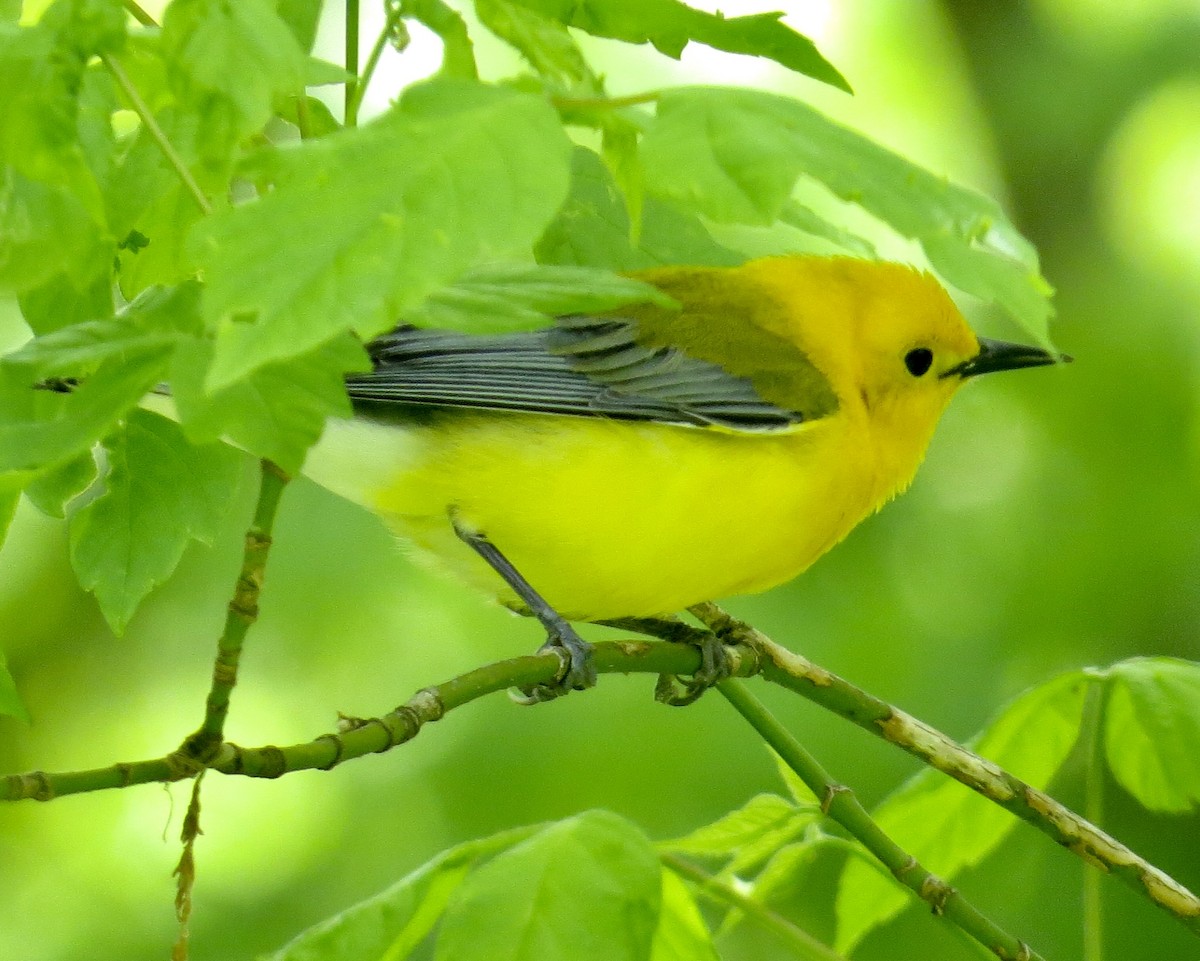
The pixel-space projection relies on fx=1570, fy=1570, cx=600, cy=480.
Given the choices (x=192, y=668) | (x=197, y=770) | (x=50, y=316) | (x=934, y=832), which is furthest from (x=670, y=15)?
(x=192, y=668)

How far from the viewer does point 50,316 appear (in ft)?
5.90

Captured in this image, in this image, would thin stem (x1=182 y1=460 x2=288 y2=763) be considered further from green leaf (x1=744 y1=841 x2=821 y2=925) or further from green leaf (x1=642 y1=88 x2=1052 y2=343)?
green leaf (x1=744 y1=841 x2=821 y2=925)

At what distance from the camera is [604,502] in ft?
8.73

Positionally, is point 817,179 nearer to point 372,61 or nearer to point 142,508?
point 372,61

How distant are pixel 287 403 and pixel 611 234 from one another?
81 centimetres

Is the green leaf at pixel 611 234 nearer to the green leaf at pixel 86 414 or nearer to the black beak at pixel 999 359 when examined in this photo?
the green leaf at pixel 86 414

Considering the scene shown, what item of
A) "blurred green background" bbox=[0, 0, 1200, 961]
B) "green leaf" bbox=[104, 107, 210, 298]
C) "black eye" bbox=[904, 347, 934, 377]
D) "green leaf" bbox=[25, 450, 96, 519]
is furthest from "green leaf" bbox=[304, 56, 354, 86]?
"blurred green background" bbox=[0, 0, 1200, 961]

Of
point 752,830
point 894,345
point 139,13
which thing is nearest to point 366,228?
point 139,13

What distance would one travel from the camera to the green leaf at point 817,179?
126 centimetres

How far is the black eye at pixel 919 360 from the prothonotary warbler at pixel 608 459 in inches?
6.5

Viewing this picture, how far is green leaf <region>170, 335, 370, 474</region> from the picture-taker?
4.43ft

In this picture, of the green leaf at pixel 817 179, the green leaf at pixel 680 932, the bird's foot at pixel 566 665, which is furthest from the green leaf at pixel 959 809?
the green leaf at pixel 817 179

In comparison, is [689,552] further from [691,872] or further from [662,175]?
[662,175]

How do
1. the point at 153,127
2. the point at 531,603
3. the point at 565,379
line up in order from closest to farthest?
1. the point at 153,127
2. the point at 531,603
3. the point at 565,379
